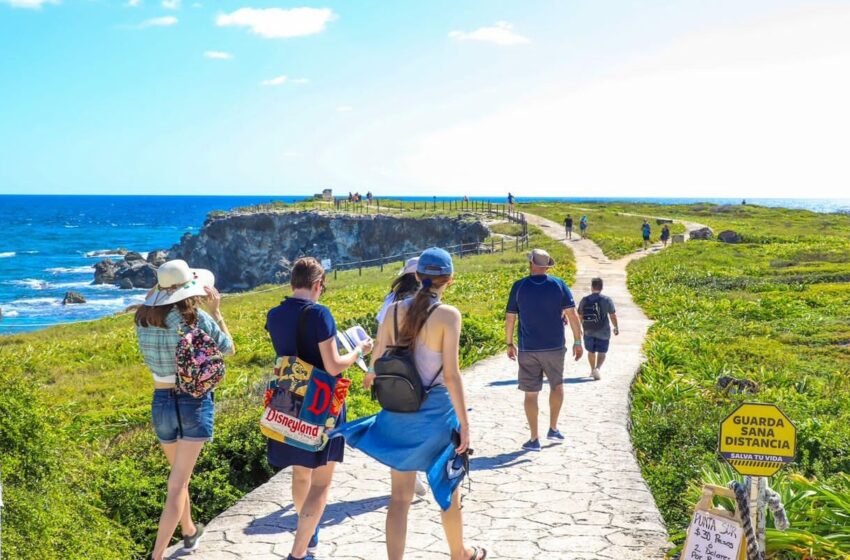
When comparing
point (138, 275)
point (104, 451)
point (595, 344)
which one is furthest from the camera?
point (138, 275)

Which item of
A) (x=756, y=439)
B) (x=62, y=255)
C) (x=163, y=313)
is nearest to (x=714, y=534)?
(x=756, y=439)

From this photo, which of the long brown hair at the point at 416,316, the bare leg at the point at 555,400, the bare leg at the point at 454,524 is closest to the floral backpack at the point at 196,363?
the long brown hair at the point at 416,316

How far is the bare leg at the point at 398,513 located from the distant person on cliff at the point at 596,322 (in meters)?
8.38

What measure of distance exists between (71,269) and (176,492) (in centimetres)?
8853

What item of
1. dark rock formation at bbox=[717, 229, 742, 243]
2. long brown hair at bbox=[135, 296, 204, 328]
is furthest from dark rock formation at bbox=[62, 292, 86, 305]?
long brown hair at bbox=[135, 296, 204, 328]

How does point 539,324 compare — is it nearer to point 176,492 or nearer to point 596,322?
point 176,492

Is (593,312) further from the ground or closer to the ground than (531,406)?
further from the ground

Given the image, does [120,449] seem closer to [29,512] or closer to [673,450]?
[29,512]

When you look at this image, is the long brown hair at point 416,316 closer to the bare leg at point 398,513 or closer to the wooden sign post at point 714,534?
the bare leg at point 398,513

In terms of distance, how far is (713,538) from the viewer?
4684 mm

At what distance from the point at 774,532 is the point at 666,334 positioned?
12.9 metres

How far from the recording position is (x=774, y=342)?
58.1ft

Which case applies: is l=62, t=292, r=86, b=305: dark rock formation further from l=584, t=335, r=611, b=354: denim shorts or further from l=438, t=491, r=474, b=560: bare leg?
l=438, t=491, r=474, b=560: bare leg

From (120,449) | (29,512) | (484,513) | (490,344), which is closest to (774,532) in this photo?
(484,513)
